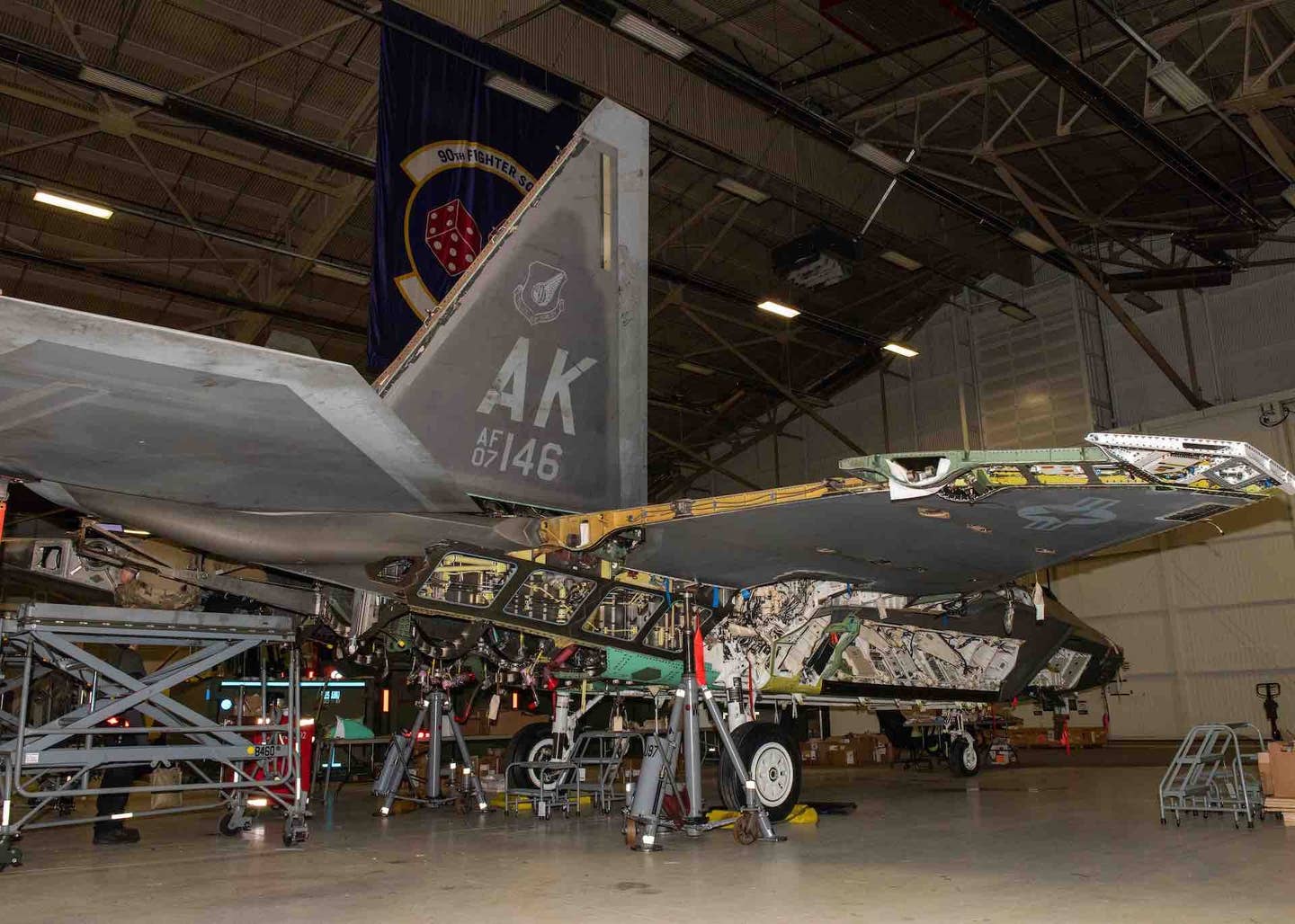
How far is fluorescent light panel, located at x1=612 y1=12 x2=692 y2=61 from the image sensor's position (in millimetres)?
12352

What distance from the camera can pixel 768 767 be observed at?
9055 millimetres

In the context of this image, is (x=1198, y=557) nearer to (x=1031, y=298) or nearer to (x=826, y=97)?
(x=1031, y=298)

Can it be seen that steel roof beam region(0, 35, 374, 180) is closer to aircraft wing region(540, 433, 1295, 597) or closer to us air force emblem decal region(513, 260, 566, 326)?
us air force emblem decal region(513, 260, 566, 326)

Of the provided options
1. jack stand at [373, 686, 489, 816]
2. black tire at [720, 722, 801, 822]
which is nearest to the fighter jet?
→ black tire at [720, 722, 801, 822]

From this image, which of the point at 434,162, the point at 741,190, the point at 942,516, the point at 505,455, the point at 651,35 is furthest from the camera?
the point at 741,190

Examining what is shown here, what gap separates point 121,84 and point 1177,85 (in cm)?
1426

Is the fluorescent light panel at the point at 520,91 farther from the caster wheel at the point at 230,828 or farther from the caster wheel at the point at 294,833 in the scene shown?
the caster wheel at the point at 294,833

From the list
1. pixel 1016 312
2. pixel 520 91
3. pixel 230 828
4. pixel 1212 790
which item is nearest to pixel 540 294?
pixel 230 828

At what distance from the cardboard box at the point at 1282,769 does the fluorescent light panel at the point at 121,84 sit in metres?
15.1

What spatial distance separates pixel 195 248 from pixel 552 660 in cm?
1419

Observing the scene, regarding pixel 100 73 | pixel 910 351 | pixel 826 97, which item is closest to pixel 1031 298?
pixel 910 351

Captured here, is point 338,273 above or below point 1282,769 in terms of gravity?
above

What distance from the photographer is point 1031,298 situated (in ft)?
85.1

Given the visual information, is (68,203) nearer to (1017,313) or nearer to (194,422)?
(194,422)
